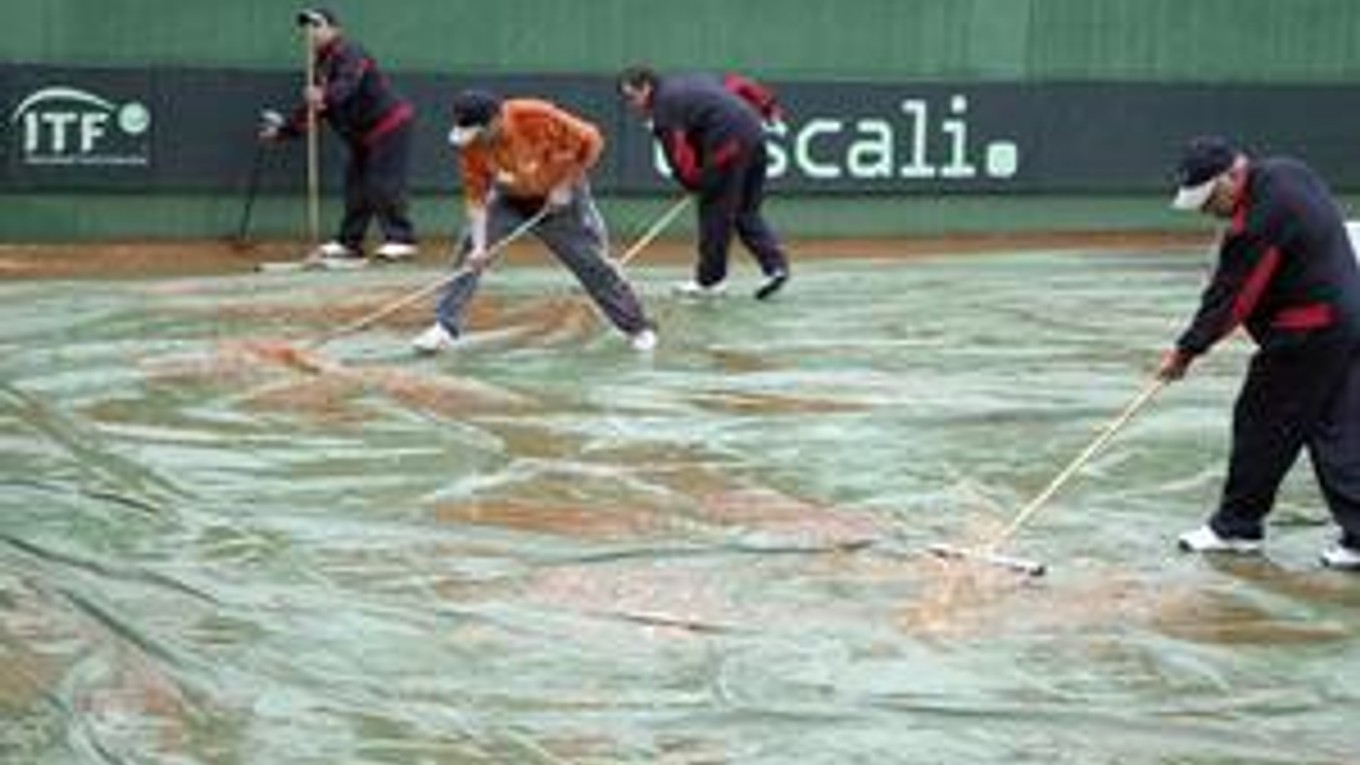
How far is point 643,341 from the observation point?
46.2 ft

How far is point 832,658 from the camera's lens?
8.01 metres

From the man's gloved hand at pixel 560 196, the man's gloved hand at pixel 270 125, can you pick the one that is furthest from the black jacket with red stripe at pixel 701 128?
the man's gloved hand at pixel 270 125

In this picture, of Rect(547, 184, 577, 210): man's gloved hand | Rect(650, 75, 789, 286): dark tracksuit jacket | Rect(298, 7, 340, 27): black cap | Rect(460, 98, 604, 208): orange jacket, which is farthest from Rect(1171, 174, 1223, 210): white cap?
Rect(298, 7, 340, 27): black cap

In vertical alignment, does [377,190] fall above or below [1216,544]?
below

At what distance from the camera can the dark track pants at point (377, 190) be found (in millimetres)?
18594

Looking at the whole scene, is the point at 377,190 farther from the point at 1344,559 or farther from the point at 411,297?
the point at 1344,559

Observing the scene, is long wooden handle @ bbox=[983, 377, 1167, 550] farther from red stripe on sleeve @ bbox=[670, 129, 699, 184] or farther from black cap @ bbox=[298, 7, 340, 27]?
black cap @ bbox=[298, 7, 340, 27]

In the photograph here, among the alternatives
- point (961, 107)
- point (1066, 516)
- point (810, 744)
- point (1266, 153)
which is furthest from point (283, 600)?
point (1266, 153)

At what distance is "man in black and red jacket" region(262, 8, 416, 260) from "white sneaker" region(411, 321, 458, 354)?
4533 mm

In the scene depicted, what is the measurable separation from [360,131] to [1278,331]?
10.2 metres

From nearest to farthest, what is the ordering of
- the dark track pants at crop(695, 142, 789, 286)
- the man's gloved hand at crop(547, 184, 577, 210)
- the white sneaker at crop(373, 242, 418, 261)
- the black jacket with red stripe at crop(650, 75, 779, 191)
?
the man's gloved hand at crop(547, 184, 577, 210) → the black jacket with red stripe at crop(650, 75, 779, 191) → the dark track pants at crop(695, 142, 789, 286) → the white sneaker at crop(373, 242, 418, 261)

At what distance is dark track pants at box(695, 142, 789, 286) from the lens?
16.4m

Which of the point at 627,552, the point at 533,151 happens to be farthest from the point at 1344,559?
the point at 533,151

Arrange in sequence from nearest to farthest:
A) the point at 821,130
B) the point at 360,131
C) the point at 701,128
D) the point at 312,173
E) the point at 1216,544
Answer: the point at 1216,544 → the point at 701,128 → the point at 360,131 → the point at 312,173 → the point at 821,130
